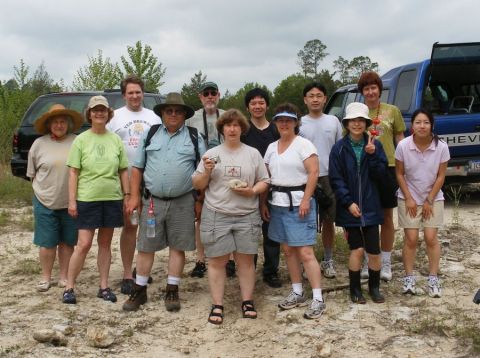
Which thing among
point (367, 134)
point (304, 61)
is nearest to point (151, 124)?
point (367, 134)

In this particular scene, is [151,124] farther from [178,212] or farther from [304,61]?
[304,61]

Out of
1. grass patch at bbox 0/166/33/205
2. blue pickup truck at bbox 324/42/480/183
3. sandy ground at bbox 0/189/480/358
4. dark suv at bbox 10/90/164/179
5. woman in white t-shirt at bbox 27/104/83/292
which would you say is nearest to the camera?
sandy ground at bbox 0/189/480/358

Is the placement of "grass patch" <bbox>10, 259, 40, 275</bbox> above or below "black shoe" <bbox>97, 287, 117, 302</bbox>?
above

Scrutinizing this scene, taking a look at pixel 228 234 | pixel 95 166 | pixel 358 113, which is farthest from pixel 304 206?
pixel 95 166

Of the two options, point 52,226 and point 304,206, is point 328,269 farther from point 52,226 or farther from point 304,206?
point 52,226

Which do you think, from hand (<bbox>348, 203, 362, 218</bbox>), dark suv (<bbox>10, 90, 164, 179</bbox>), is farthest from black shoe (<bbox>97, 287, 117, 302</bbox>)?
dark suv (<bbox>10, 90, 164, 179</bbox>)

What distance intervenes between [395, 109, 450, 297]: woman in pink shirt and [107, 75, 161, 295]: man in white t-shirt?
7.25 ft

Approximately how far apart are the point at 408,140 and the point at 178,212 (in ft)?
6.55

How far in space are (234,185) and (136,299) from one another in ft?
4.34

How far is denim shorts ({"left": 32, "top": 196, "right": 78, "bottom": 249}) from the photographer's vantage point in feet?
15.6

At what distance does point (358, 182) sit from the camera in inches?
169

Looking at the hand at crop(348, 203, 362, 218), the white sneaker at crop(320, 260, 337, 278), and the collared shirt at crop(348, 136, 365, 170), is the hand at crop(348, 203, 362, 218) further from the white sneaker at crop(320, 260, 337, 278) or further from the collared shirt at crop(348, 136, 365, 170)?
the white sneaker at crop(320, 260, 337, 278)

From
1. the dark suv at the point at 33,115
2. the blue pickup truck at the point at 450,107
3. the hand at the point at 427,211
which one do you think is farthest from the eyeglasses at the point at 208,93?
the dark suv at the point at 33,115

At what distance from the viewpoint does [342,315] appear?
4164mm
